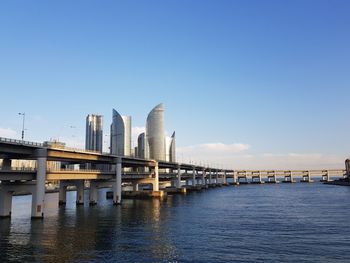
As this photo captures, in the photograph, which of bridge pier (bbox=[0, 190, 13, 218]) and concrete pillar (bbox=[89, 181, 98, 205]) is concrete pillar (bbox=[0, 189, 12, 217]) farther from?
concrete pillar (bbox=[89, 181, 98, 205])

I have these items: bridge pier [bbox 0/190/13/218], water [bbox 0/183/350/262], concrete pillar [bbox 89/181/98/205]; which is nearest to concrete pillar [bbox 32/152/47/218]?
water [bbox 0/183/350/262]

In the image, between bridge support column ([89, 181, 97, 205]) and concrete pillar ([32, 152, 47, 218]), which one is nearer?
concrete pillar ([32, 152, 47, 218])

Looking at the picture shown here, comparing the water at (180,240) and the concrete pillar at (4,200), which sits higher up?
the concrete pillar at (4,200)

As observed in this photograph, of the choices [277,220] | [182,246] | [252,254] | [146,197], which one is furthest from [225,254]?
[146,197]

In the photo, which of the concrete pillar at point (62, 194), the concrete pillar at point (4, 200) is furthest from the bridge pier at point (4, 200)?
the concrete pillar at point (62, 194)

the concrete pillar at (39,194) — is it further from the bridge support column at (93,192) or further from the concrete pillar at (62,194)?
the bridge support column at (93,192)

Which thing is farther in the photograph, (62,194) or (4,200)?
(62,194)

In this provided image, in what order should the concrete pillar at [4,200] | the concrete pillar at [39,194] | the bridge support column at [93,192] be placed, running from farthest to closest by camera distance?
1. the bridge support column at [93,192]
2. the concrete pillar at [4,200]
3. the concrete pillar at [39,194]

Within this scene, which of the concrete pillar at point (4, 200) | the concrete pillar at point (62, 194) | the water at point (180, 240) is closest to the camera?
the water at point (180, 240)

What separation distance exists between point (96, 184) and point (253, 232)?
274 ft

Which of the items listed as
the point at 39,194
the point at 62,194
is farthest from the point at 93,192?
the point at 39,194

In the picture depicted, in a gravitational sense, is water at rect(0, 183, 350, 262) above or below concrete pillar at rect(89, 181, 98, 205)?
below

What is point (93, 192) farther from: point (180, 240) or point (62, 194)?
point (180, 240)

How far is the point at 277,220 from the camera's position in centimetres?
7200
